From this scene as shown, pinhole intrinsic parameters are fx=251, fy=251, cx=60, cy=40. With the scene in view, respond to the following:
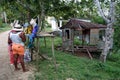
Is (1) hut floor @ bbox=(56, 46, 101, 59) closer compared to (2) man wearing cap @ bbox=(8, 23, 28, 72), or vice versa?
(2) man wearing cap @ bbox=(8, 23, 28, 72)

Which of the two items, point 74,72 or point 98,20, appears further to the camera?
point 98,20

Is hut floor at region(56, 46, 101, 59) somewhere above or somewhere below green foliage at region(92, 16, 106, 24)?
below

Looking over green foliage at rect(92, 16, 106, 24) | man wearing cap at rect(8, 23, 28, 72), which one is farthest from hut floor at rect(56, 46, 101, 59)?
green foliage at rect(92, 16, 106, 24)

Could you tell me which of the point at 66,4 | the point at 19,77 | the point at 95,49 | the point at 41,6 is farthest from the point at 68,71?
the point at 95,49

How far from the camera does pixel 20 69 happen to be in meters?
9.27

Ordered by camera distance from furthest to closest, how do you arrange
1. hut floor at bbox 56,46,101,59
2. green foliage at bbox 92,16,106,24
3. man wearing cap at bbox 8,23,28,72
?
green foliage at bbox 92,16,106,24 → hut floor at bbox 56,46,101,59 → man wearing cap at bbox 8,23,28,72

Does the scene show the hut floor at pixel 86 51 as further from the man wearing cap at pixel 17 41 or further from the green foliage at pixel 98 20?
the green foliage at pixel 98 20

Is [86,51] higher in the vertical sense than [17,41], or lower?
lower

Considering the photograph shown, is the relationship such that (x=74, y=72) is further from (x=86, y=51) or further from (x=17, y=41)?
(x=86, y=51)

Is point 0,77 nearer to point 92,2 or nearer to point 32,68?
point 32,68

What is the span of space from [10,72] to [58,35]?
2300 cm

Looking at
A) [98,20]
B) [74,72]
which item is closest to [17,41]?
[74,72]

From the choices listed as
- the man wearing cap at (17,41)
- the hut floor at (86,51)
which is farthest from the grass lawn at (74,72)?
the hut floor at (86,51)

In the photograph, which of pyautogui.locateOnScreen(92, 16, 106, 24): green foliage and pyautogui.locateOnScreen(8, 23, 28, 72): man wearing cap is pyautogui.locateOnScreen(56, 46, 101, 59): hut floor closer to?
pyautogui.locateOnScreen(8, 23, 28, 72): man wearing cap
